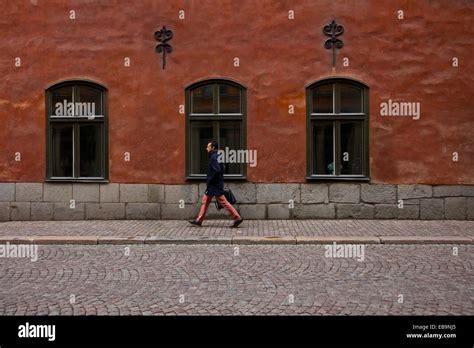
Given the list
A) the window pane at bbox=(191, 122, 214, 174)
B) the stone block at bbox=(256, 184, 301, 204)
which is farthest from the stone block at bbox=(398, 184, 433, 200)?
the window pane at bbox=(191, 122, 214, 174)

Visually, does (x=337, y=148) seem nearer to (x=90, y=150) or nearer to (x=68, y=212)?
(x=90, y=150)

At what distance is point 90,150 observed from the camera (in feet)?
41.9

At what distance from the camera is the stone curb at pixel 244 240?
9.65 metres

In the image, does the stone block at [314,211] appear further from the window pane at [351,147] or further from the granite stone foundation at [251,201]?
the window pane at [351,147]

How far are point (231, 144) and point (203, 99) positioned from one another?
1.30 m

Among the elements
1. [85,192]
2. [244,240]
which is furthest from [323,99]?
[85,192]

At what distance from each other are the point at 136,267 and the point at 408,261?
4.21 meters

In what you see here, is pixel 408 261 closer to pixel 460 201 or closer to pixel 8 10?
pixel 460 201

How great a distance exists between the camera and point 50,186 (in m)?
12.7

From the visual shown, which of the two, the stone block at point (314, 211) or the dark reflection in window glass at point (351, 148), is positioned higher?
the dark reflection in window glass at point (351, 148)

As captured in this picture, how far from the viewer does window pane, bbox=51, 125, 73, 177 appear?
1277cm

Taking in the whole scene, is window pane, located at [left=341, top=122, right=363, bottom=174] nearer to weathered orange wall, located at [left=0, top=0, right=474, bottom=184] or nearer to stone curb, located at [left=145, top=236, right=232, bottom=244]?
weathered orange wall, located at [left=0, top=0, right=474, bottom=184]

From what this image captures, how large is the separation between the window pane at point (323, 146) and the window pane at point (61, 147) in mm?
6026

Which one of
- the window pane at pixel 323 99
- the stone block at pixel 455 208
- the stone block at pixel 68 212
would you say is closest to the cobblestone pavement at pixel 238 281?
the stone block at pixel 455 208
